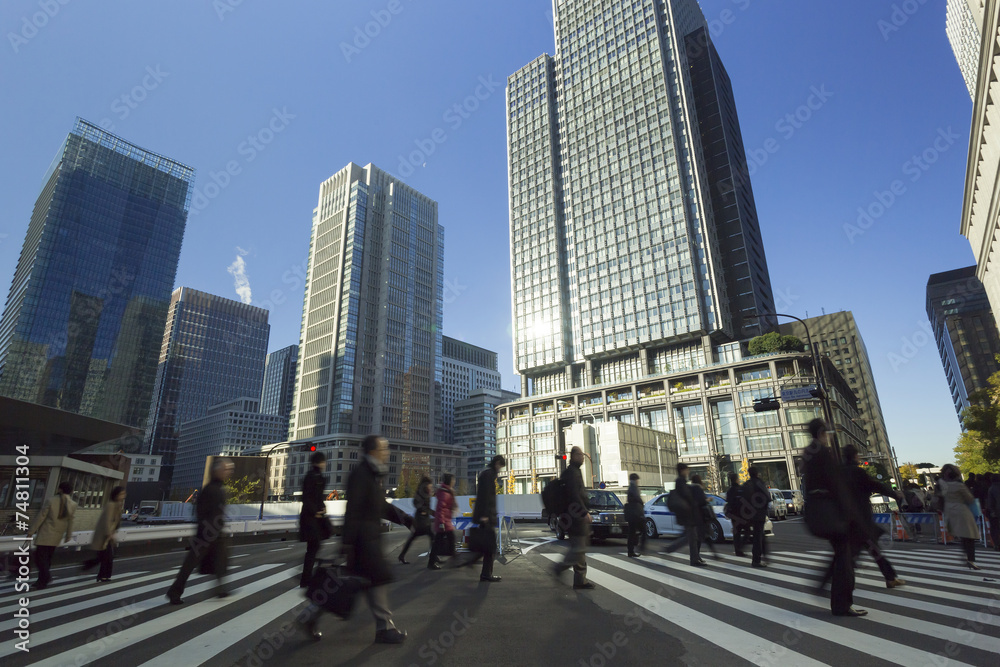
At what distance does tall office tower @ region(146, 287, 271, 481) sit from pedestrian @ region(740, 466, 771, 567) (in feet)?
554

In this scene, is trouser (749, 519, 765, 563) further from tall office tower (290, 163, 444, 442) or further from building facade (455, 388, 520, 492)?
building facade (455, 388, 520, 492)

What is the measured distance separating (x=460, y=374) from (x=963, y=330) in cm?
14045

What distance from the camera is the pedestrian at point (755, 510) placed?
29.2 ft

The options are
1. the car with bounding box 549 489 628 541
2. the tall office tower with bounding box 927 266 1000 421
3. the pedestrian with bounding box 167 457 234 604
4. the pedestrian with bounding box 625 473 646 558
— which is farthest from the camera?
the tall office tower with bounding box 927 266 1000 421

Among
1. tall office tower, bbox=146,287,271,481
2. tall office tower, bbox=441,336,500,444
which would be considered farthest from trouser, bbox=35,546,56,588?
tall office tower, bbox=146,287,271,481

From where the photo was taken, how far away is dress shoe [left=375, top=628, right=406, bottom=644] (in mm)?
4066

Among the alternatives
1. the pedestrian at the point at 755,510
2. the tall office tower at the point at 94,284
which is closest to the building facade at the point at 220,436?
the tall office tower at the point at 94,284

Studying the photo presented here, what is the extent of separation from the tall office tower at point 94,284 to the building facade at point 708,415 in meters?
88.4

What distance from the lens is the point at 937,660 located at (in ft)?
11.0

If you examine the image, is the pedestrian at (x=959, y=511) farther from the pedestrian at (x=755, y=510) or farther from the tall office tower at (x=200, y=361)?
the tall office tower at (x=200, y=361)

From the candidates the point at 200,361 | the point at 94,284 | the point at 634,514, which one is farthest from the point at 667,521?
the point at 200,361

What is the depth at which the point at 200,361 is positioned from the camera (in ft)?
500

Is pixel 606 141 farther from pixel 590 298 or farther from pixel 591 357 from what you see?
pixel 591 357

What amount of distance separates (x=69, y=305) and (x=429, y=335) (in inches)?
2927
